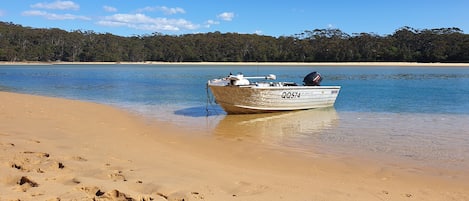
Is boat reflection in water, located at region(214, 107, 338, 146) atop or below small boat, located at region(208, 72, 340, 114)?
below

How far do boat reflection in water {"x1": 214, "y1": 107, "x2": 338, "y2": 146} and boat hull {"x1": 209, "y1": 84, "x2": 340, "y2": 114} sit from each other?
0.24 m

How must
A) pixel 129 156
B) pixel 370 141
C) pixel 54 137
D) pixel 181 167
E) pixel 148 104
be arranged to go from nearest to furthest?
pixel 181 167, pixel 129 156, pixel 54 137, pixel 370 141, pixel 148 104

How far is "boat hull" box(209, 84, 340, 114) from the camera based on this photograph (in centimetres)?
1300

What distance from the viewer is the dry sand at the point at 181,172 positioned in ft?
13.6

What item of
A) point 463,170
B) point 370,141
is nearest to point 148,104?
point 370,141

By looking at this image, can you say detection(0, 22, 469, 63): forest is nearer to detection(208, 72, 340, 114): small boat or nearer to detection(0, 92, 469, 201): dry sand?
detection(208, 72, 340, 114): small boat

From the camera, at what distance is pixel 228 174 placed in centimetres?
526

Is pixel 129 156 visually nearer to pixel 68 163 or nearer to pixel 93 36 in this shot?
pixel 68 163

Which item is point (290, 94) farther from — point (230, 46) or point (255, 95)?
point (230, 46)

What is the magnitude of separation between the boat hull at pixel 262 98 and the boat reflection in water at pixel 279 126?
24cm

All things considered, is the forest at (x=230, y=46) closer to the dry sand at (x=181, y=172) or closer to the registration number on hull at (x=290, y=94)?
the registration number on hull at (x=290, y=94)

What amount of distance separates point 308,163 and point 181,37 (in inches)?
5044

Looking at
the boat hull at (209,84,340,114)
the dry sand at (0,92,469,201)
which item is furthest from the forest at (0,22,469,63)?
the dry sand at (0,92,469,201)

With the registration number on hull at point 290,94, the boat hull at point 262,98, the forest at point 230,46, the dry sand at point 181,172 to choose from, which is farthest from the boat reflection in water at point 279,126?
the forest at point 230,46
